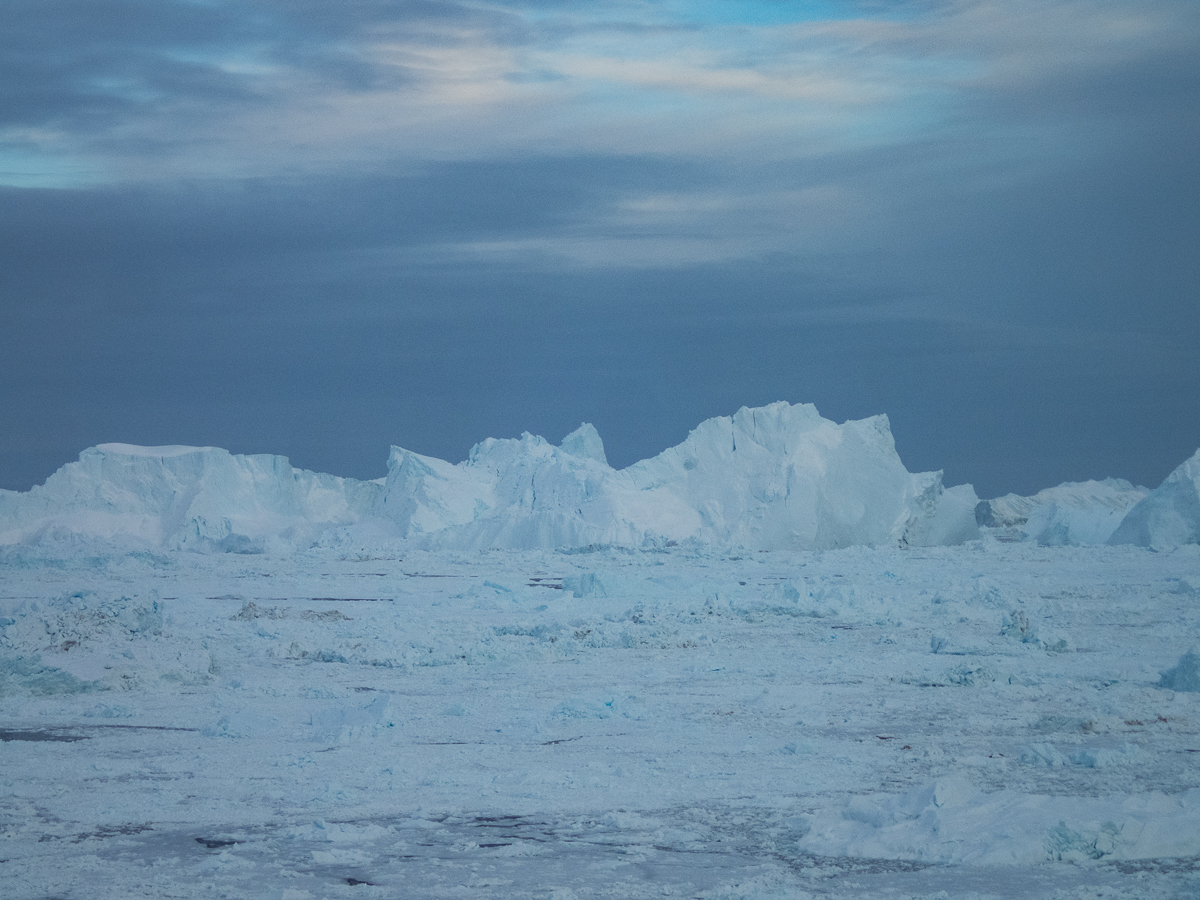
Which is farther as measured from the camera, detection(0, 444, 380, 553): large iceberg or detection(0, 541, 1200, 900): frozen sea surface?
detection(0, 444, 380, 553): large iceberg

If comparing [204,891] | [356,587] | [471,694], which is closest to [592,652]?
[471,694]

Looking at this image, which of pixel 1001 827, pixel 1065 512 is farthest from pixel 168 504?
pixel 1001 827

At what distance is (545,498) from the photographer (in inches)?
1204

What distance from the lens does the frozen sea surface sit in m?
4.43

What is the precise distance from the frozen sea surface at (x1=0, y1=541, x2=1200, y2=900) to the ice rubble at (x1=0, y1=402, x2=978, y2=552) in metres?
14.0

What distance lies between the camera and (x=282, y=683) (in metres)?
9.21

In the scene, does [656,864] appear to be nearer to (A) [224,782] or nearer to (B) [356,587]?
(A) [224,782]

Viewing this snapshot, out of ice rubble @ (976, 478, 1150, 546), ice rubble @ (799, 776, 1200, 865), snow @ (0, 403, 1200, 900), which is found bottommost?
ice rubble @ (976, 478, 1150, 546)

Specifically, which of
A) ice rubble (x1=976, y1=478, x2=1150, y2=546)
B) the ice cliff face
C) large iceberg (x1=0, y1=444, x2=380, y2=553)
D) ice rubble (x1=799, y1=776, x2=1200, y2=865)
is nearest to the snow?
ice rubble (x1=799, y1=776, x2=1200, y2=865)

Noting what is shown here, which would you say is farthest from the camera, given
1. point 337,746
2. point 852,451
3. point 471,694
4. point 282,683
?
point 852,451

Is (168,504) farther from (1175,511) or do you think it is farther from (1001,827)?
(1001,827)

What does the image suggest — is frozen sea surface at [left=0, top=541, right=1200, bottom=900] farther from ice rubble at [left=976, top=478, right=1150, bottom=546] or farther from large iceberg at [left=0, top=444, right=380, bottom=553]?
large iceberg at [left=0, top=444, right=380, bottom=553]

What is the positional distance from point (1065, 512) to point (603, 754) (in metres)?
27.0

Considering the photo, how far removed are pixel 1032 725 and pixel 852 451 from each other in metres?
21.6
